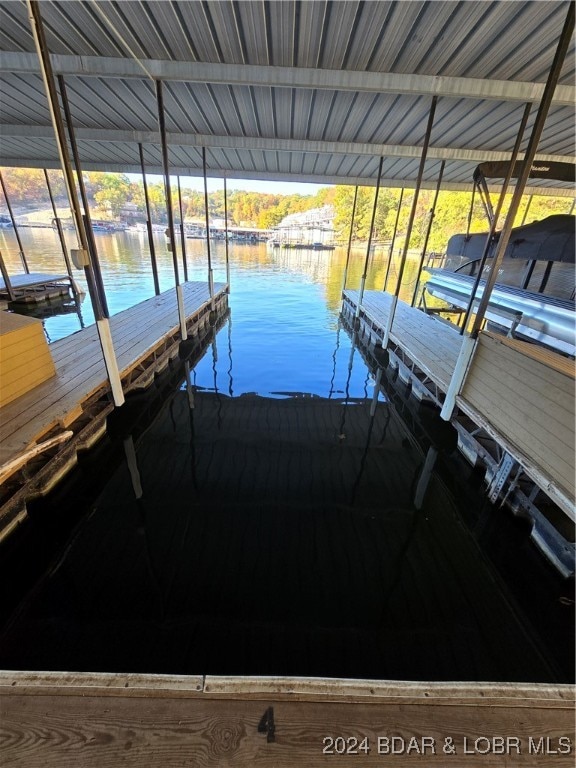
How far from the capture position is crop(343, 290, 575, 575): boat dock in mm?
2967

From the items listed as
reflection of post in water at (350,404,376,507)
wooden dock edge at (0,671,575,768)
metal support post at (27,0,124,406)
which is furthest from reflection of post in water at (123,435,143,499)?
reflection of post in water at (350,404,376,507)

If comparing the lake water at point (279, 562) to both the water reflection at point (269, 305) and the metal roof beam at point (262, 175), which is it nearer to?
the water reflection at point (269, 305)

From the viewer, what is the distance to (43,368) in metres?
4.64

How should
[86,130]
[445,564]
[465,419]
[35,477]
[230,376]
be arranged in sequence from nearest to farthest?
[445,564]
[35,477]
[465,419]
[230,376]
[86,130]

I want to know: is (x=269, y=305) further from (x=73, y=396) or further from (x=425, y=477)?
(x=425, y=477)

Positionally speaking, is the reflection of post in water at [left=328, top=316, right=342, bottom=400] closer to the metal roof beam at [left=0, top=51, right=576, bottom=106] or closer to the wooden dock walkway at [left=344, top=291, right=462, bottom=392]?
the wooden dock walkway at [left=344, top=291, right=462, bottom=392]

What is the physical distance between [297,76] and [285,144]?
13.1ft

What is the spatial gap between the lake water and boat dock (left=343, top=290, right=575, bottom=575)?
32cm

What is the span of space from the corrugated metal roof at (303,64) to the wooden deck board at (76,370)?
13.8ft

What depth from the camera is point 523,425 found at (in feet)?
A: 11.4

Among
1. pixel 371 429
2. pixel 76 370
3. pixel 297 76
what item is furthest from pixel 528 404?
pixel 76 370

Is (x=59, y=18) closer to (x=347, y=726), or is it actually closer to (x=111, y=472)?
(x=111, y=472)

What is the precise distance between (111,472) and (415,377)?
19.3ft

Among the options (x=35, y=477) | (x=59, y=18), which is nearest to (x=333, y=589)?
(x=35, y=477)
